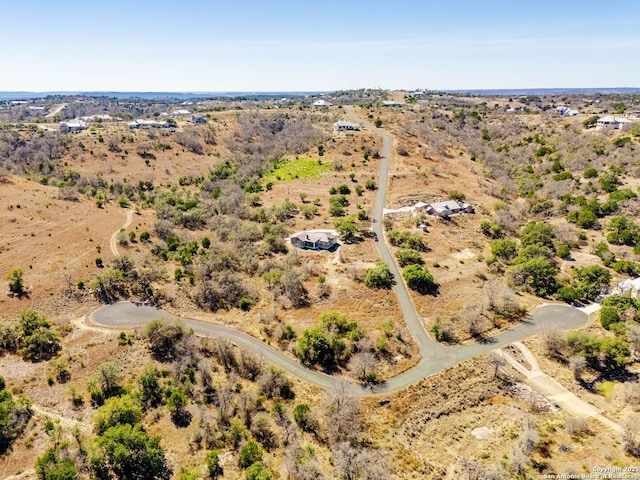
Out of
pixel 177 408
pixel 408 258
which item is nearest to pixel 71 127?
pixel 408 258

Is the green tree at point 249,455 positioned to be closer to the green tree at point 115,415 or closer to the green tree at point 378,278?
the green tree at point 115,415

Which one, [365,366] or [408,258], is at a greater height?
[408,258]

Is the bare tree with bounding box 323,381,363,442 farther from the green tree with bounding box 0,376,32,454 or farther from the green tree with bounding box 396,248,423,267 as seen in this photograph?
the green tree with bounding box 396,248,423,267

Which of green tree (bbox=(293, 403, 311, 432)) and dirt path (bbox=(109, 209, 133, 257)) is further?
dirt path (bbox=(109, 209, 133, 257))

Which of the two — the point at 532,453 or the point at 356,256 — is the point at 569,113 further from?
the point at 532,453

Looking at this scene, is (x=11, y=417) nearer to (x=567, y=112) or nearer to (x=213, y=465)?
(x=213, y=465)

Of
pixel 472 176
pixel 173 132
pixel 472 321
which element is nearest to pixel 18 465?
pixel 472 321

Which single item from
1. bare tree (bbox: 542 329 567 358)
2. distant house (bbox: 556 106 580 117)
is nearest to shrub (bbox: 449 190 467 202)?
bare tree (bbox: 542 329 567 358)
